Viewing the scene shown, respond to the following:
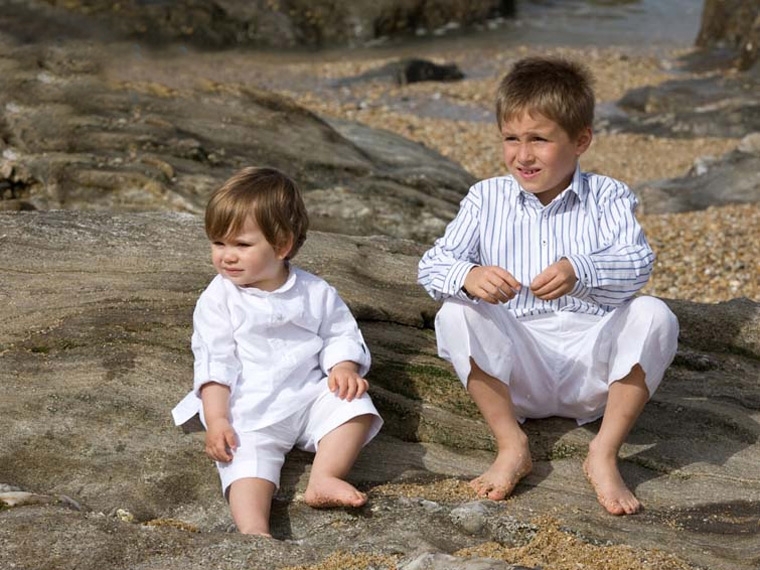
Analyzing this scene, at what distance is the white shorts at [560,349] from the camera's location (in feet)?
12.8

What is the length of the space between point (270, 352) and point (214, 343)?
0.19m

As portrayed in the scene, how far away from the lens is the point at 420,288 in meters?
5.11

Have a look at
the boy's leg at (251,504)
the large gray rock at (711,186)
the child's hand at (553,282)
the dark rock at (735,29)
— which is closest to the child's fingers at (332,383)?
the boy's leg at (251,504)

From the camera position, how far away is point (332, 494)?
3.57 meters

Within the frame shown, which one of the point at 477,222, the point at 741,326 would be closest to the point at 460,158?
the point at 741,326

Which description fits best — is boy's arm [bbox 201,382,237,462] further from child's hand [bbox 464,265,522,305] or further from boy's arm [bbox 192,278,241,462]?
child's hand [bbox 464,265,522,305]

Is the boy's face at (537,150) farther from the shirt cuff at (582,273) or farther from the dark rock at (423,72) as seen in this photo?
the dark rock at (423,72)

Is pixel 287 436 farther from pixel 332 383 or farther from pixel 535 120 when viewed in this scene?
pixel 535 120

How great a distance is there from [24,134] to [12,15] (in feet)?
35.5

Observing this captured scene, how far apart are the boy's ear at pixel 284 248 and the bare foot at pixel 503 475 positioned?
97 centimetres

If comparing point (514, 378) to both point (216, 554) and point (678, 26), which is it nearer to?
point (216, 554)

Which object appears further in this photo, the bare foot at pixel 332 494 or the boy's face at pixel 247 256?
the boy's face at pixel 247 256

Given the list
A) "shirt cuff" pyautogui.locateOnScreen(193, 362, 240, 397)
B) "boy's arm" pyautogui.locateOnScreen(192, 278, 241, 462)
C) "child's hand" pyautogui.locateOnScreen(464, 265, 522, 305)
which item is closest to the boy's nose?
"child's hand" pyautogui.locateOnScreen(464, 265, 522, 305)

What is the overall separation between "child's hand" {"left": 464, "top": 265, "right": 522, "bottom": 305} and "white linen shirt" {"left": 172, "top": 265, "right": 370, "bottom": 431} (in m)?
0.48
